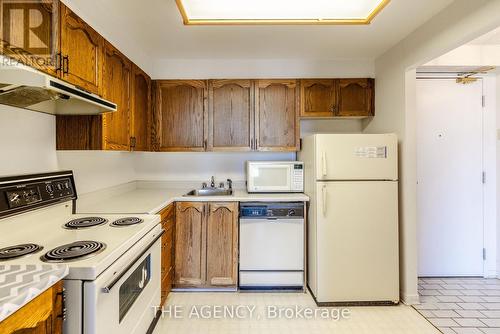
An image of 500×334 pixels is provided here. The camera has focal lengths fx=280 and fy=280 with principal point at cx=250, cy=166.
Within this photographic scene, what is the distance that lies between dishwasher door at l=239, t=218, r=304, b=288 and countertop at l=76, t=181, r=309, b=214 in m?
0.22

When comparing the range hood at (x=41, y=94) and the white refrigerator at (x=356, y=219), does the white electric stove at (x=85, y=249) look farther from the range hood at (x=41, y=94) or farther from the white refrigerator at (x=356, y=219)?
the white refrigerator at (x=356, y=219)

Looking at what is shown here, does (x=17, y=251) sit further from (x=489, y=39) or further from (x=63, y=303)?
(x=489, y=39)

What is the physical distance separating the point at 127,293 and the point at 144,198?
1206 mm

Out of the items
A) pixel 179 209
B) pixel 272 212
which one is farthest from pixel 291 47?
pixel 179 209

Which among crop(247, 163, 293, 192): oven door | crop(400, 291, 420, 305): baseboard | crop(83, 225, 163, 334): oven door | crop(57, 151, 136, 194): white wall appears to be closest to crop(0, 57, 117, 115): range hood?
crop(57, 151, 136, 194): white wall

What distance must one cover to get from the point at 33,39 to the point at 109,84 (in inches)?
27.9

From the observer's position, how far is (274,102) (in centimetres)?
298

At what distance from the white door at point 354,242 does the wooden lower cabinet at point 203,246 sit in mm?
806

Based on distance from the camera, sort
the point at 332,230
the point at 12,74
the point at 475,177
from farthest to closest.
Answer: the point at 475,177 < the point at 332,230 < the point at 12,74

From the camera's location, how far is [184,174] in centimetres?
324

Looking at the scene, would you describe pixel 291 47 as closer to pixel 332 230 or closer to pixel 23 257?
pixel 332 230

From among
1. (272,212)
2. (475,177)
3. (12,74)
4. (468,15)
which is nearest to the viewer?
(12,74)

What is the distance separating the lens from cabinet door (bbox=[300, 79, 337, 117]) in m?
2.98

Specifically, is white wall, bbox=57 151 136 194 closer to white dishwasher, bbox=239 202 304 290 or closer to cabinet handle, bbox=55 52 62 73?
cabinet handle, bbox=55 52 62 73
